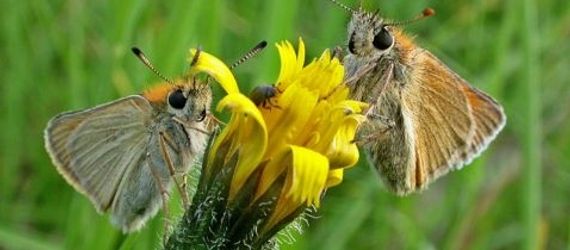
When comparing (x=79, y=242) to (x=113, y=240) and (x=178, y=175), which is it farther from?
(x=178, y=175)

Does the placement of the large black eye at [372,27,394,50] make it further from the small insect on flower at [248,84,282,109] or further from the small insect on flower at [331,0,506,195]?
the small insect on flower at [248,84,282,109]

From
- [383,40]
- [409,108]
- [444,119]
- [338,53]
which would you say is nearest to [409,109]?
[409,108]

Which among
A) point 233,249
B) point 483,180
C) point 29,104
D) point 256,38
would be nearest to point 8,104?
point 29,104

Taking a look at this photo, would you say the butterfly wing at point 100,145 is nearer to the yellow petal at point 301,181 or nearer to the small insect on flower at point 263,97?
the small insect on flower at point 263,97

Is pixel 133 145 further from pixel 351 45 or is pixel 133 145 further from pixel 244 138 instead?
pixel 244 138

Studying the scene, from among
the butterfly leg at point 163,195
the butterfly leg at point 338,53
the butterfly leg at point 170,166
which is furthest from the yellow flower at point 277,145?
the butterfly leg at point 338,53

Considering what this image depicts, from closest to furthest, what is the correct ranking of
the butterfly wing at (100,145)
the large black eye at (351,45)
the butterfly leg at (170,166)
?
the butterfly leg at (170,166), the large black eye at (351,45), the butterfly wing at (100,145)
